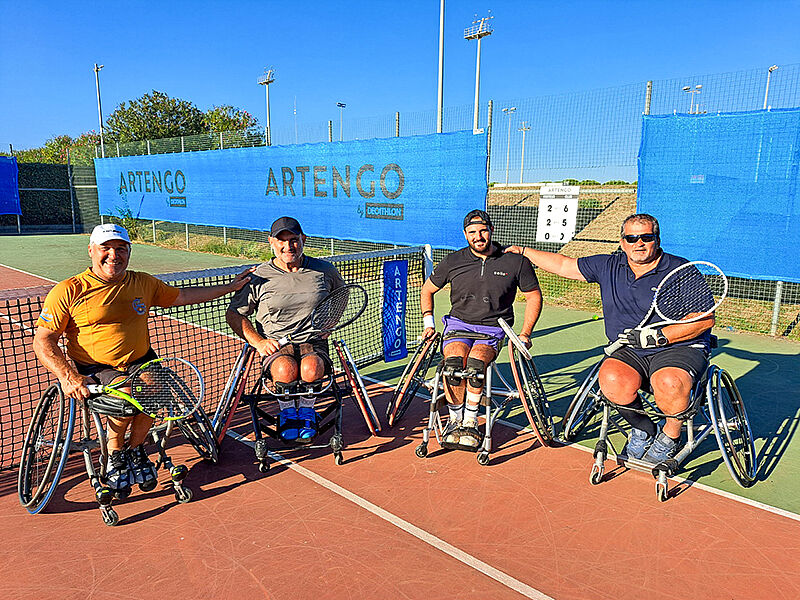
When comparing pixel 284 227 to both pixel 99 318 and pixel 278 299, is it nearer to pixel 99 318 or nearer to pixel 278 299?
pixel 278 299

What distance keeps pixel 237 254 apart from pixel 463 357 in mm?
12979

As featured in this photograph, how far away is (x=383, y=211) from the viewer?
10531mm

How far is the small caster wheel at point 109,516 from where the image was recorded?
10.1 ft

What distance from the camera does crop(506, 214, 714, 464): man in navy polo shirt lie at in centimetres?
344

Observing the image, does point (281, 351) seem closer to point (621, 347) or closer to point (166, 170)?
point (621, 347)

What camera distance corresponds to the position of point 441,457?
13.0 ft

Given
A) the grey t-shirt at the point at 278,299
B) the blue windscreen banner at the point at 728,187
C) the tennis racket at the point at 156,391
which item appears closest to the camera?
the tennis racket at the point at 156,391

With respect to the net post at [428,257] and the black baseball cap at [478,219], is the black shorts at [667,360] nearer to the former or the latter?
the black baseball cap at [478,219]

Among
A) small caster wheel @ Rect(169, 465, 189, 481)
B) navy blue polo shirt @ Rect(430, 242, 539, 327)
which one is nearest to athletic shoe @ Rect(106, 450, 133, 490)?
small caster wheel @ Rect(169, 465, 189, 481)

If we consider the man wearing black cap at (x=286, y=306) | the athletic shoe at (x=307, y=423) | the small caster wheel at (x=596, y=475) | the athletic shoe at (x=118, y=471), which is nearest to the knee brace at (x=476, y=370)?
the small caster wheel at (x=596, y=475)

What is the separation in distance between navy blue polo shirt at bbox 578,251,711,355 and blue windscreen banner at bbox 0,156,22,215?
86.9 feet

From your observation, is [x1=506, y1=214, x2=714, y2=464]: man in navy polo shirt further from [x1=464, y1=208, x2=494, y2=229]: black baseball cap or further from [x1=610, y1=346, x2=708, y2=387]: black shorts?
[x1=464, y1=208, x2=494, y2=229]: black baseball cap

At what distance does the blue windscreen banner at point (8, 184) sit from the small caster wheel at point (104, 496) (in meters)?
25.6

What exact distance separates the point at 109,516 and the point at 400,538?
5.18ft
